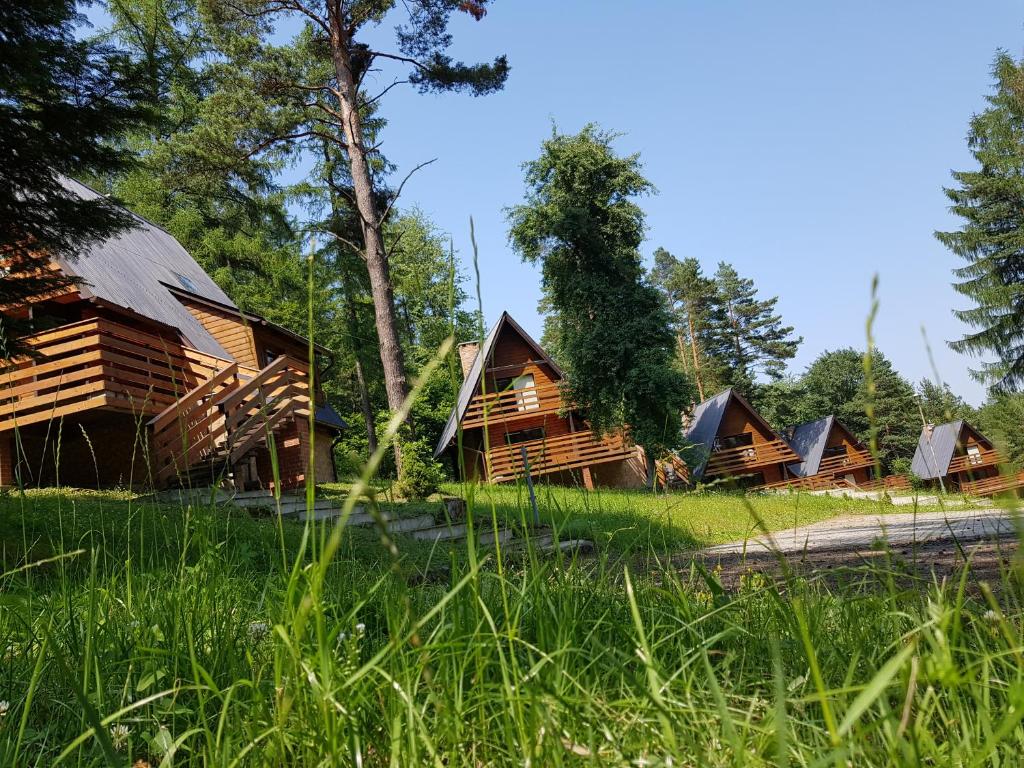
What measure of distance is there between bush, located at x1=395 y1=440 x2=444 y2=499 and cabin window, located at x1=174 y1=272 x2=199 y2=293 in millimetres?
8952

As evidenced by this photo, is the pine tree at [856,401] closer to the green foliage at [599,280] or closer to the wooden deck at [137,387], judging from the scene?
the green foliage at [599,280]

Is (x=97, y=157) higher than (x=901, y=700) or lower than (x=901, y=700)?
higher

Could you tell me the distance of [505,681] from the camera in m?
0.89

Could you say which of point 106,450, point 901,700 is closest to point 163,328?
point 106,450

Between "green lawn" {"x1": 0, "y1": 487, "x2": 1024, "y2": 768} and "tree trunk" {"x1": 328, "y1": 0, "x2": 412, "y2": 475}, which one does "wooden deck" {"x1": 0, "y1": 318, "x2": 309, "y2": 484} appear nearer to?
"tree trunk" {"x1": 328, "y1": 0, "x2": 412, "y2": 475}

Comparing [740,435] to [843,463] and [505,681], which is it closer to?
[843,463]

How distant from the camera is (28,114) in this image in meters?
5.78

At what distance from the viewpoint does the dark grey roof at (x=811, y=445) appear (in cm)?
3347

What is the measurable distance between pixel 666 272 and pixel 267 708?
177ft

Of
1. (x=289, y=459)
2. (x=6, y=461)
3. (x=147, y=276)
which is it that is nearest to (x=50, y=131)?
(x=6, y=461)

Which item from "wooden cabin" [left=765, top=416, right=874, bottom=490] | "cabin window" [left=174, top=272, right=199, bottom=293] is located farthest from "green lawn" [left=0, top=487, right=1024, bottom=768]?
"wooden cabin" [left=765, top=416, right=874, bottom=490]

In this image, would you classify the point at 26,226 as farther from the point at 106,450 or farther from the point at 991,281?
the point at 991,281

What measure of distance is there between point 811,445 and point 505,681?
1446 inches

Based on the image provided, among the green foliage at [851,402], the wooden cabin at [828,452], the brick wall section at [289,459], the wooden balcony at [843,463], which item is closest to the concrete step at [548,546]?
the brick wall section at [289,459]
